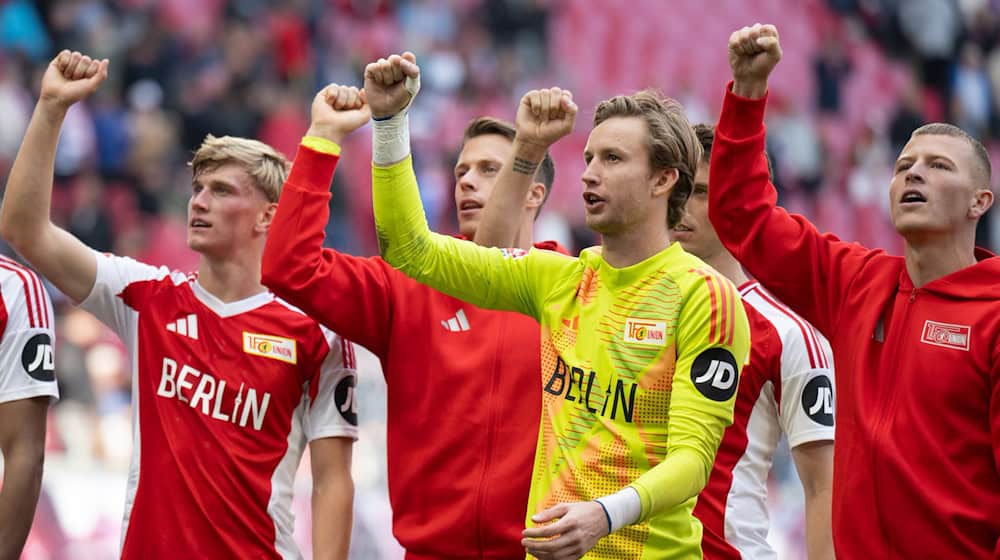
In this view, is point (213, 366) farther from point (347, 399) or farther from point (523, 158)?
point (523, 158)

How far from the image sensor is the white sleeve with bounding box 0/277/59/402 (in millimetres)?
Result: 5266

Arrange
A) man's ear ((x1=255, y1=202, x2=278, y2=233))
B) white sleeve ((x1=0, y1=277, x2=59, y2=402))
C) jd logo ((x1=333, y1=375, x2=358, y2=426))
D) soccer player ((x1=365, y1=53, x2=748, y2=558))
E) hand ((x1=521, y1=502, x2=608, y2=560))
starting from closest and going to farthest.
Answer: hand ((x1=521, y1=502, x2=608, y2=560)) → soccer player ((x1=365, y1=53, x2=748, y2=558)) → white sleeve ((x1=0, y1=277, x2=59, y2=402)) → jd logo ((x1=333, y1=375, x2=358, y2=426)) → man's ear ((x1=255, y1=202, x2=278, y2=233))

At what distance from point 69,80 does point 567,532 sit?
258 cm

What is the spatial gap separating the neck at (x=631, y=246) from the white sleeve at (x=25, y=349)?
222cm

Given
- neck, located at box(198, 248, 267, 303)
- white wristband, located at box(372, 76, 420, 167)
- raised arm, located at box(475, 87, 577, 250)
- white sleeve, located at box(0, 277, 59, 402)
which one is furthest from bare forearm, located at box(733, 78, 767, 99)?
white sleeve, located at box(0, 277, 59, 402)

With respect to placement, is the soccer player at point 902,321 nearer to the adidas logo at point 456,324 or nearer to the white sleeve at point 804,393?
the white sleeve at point 804,393

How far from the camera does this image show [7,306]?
531 centimetres

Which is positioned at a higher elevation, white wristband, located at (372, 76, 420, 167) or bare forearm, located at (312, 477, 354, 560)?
white wristband, located at (372, 76, 420, 167)

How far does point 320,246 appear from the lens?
4812 millimetres

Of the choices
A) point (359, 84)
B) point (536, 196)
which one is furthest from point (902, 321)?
point (359, 84)

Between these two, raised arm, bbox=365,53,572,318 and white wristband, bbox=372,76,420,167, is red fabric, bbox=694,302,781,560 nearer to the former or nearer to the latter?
raised arm, bbox=365,53,572,318

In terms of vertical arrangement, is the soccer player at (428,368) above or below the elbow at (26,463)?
above

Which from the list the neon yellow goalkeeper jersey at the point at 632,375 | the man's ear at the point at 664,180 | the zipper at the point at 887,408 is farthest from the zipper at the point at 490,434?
the zipper at the point at 887,408

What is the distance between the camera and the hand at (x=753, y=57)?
175 inches
